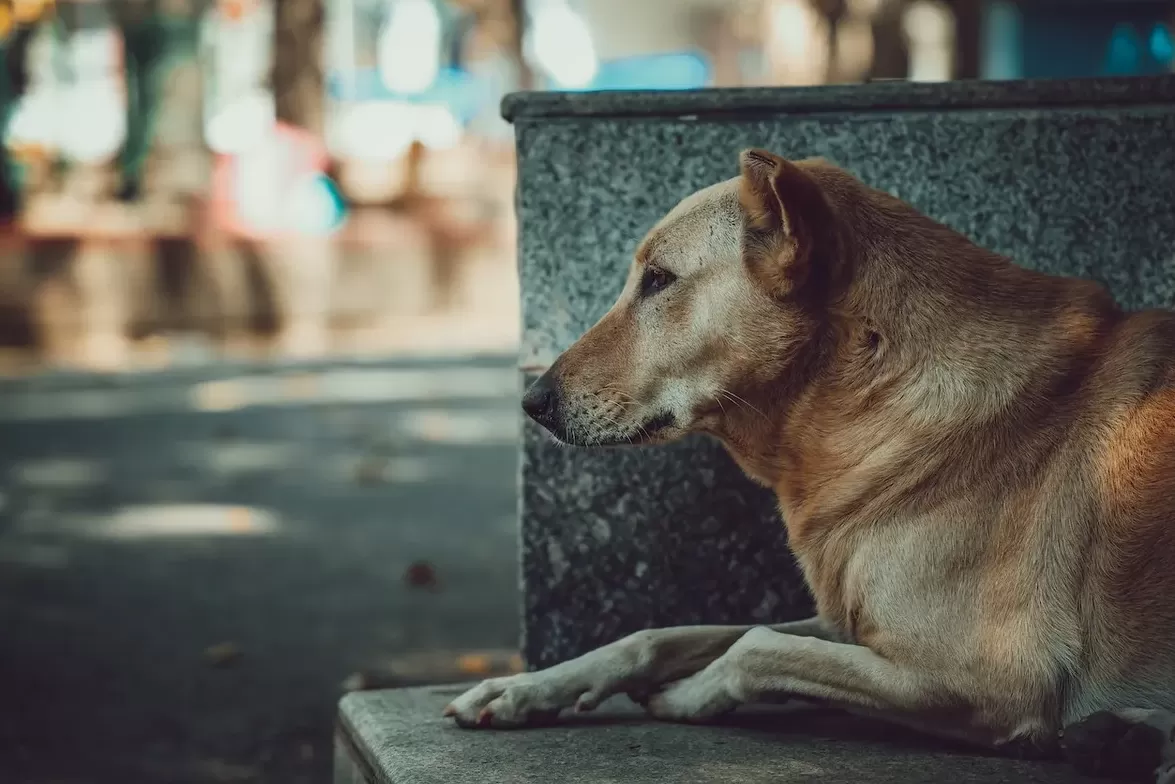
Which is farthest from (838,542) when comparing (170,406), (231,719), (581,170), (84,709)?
(170,406)

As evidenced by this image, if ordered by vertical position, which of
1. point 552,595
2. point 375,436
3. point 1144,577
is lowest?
point 375,436

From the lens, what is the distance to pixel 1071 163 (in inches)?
159

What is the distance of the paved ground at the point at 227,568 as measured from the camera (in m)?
4.65

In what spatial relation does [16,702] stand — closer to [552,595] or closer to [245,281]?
[552,595]

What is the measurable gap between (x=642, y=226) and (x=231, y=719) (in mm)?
2073

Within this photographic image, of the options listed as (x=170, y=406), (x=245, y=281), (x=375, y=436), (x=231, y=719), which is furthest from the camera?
(x=245, y=281)

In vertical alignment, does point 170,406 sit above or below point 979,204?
below

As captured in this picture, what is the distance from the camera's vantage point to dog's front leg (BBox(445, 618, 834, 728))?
3.39 m

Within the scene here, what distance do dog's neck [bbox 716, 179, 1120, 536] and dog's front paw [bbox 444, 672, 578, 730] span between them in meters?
0.67

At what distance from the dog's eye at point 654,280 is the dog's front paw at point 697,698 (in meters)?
0.88

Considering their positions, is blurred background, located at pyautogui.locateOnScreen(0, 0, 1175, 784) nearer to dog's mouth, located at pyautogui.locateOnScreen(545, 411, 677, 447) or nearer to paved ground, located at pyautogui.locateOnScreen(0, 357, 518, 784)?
paved ground, located at pyautogui.locateOnScreen(0, 357, 518, 784)

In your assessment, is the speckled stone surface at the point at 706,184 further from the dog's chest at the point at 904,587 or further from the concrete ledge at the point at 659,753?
the dog's chest at the point at 904,587

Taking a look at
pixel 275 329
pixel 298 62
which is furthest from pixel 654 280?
pixel 298 62

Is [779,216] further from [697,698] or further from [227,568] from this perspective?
[227,568]
